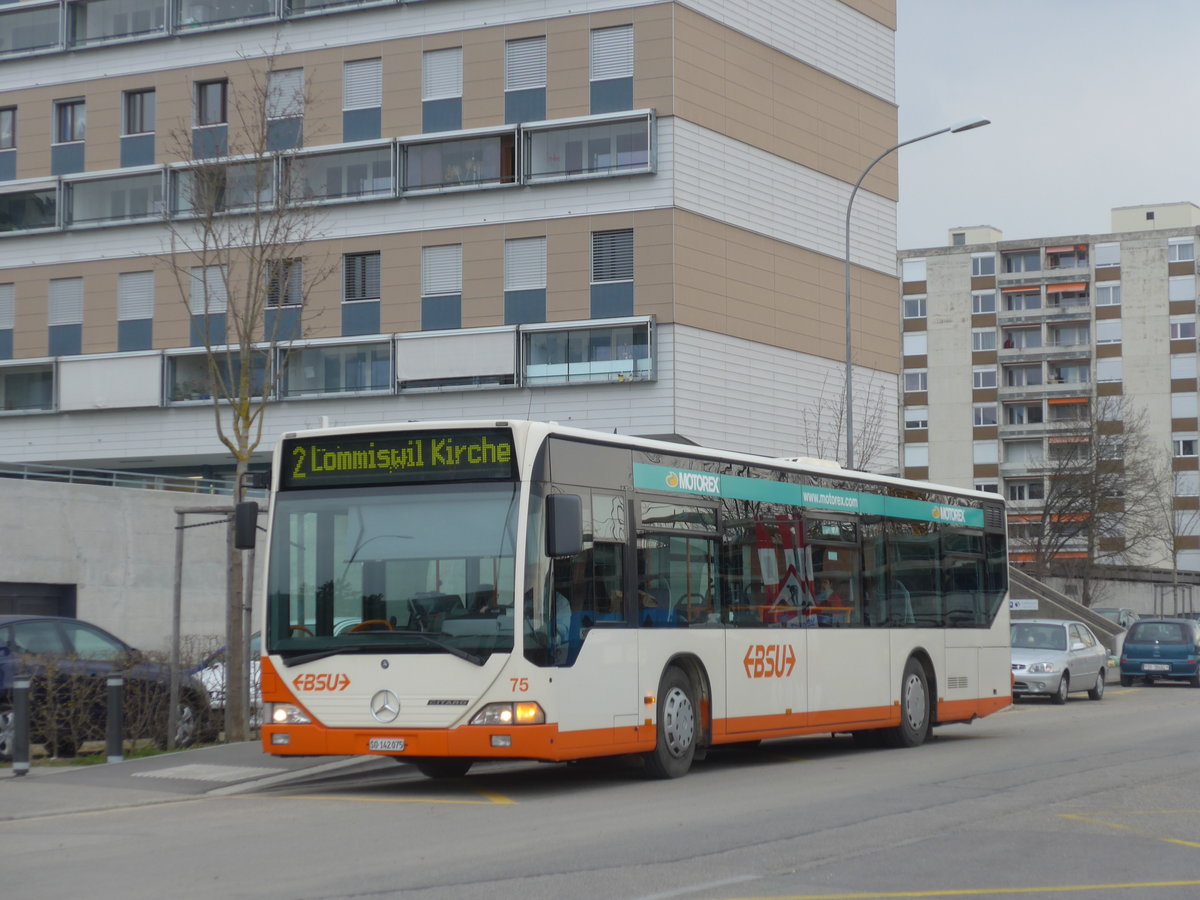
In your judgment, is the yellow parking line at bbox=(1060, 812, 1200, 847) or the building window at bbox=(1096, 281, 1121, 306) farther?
the building window at bbox=(1096, 281, 1121, 306)

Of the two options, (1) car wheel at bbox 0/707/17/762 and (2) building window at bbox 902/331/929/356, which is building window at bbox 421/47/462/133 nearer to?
(1) car wheel at bbox 0/707/17/762

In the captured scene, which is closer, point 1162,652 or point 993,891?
point 993,891

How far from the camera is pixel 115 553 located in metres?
31.7

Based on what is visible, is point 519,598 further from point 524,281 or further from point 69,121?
point 69,121

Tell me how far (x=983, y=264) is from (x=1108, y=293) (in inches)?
319

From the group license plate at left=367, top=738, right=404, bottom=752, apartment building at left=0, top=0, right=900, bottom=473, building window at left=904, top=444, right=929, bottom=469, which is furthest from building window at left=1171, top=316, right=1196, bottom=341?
license plate at left=367, top=738, right=404, bottom=752

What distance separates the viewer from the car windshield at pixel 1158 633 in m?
36.9

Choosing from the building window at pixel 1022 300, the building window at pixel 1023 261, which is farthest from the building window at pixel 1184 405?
the building window at pixel 1023 261

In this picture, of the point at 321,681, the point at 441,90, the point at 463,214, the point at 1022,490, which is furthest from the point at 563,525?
the point at 1022,490

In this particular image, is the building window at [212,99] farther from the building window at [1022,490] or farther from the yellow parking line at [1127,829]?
the building window at [1022,490]

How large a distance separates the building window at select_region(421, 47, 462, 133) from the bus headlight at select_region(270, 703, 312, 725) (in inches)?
1296

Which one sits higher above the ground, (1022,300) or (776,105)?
(1022,300)

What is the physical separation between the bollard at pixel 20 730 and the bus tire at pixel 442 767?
10.7ft

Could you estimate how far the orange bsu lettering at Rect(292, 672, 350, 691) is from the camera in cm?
1318
